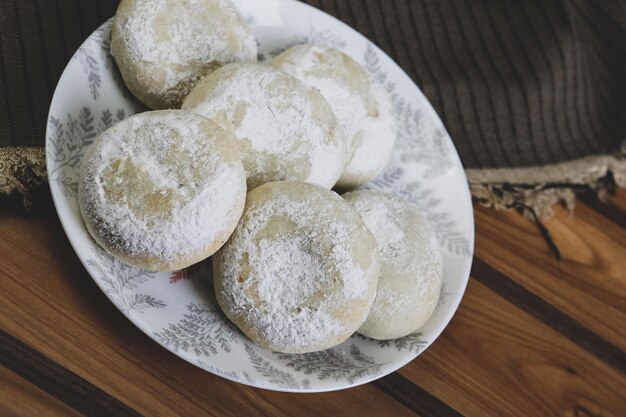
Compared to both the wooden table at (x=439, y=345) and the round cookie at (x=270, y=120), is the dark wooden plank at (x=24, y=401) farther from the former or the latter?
the round cookie at (x=270, y=120)

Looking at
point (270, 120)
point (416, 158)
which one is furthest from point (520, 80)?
point (270, 120)

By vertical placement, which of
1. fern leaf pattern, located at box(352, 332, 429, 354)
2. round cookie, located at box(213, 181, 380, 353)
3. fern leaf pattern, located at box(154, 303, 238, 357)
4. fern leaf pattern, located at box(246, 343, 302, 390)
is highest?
round cookie, located at box(213, 181, 380, 353)

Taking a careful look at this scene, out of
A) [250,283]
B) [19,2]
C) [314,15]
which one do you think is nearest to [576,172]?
[314,15]

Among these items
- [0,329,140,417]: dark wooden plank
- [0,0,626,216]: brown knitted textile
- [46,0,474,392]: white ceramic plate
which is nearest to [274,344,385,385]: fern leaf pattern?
[46,0,474,392]: white ceramic plate

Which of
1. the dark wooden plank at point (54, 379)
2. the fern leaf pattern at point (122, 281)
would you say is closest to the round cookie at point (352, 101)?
the fern leaf pattern at point (122, 281)

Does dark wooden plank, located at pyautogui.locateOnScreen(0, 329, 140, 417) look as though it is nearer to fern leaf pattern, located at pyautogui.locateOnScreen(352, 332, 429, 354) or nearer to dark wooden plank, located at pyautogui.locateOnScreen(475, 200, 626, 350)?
fern leaf pattern, located at pyautogui.locateOnScreen(352, 332, 429, 354)

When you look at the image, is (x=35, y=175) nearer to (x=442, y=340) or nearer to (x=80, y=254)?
(x=80, y=254)

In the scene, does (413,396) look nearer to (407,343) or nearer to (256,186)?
(407,343)
